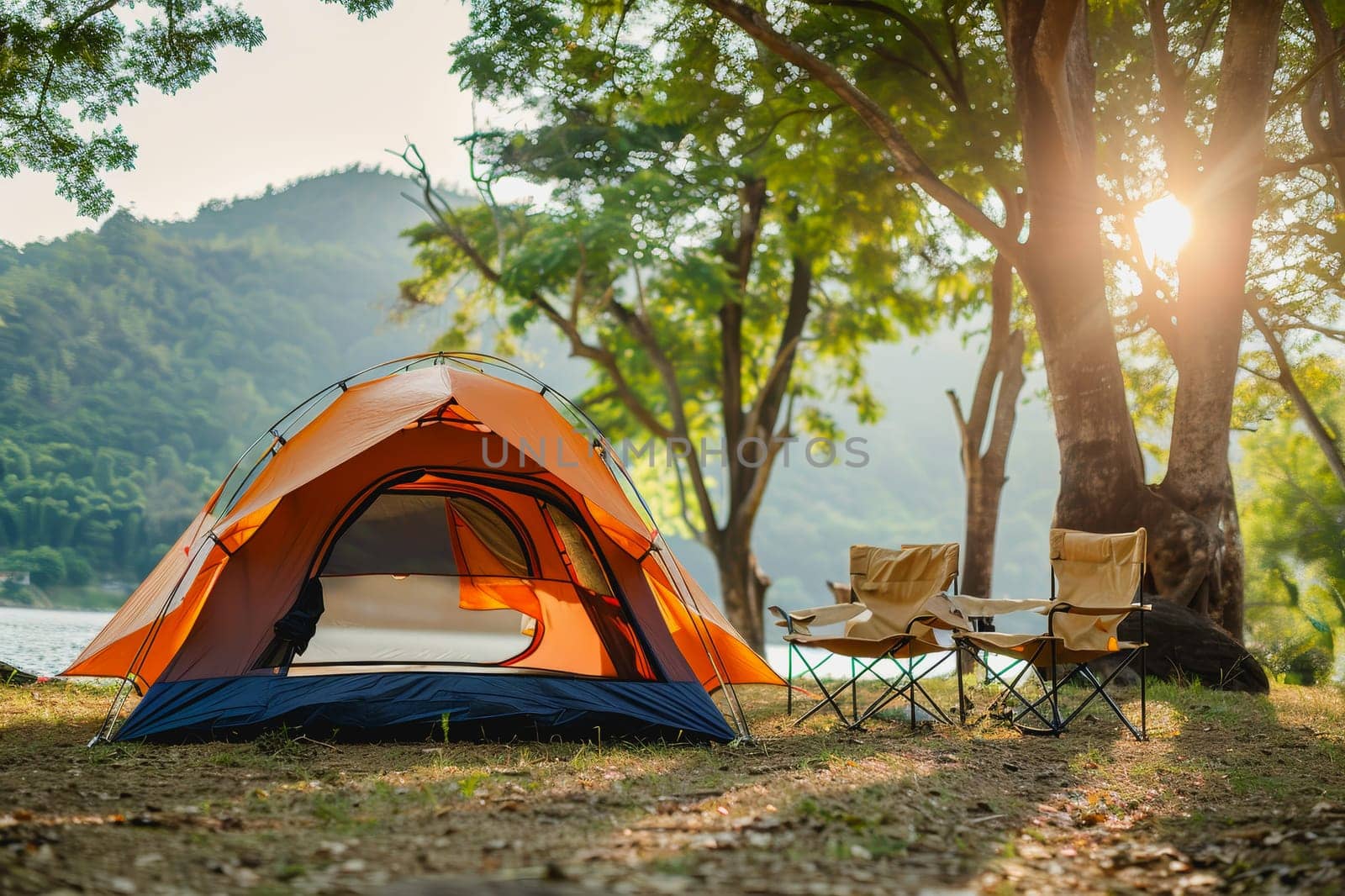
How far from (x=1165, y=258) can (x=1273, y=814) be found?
24.4 feet

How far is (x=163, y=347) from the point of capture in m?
20.0

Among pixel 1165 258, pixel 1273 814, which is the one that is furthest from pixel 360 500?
pixel 1165 258

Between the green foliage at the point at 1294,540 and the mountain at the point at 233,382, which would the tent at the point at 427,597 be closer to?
the green foliage at the point at 1294,540

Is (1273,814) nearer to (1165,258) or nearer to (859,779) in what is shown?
(859,779)

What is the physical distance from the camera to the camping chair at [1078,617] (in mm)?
3951

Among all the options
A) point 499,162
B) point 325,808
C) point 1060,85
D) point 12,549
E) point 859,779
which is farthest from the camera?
point 12,549

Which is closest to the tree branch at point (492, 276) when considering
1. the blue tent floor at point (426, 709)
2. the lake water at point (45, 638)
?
the lake water at point (45, 638)

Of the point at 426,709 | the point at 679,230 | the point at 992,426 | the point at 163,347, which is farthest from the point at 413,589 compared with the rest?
the point at 163,347

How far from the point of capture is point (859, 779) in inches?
118

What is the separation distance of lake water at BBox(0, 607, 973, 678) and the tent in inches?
43.7

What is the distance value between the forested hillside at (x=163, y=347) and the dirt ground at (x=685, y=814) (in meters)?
8.76

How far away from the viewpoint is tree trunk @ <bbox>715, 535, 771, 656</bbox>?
996cm

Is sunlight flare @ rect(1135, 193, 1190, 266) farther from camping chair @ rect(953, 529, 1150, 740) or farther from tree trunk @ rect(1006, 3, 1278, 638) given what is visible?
camping chair @ rect(953, 529, 1150, 740)

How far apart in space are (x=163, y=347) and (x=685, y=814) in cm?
2090
